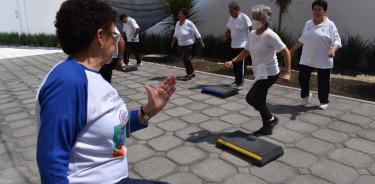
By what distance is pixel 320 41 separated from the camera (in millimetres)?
5145

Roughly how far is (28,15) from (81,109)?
1784 centimetres

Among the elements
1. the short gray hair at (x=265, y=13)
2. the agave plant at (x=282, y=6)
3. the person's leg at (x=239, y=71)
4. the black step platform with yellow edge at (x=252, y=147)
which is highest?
the agave plant at (x=282, y=6)

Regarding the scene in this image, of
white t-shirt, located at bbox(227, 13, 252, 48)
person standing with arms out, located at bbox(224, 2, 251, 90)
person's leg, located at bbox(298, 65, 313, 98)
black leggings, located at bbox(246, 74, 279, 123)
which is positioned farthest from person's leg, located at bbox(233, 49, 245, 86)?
black leggings, located at bbox(246, 74, 279, 123)

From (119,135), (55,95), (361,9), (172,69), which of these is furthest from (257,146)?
(361,9)

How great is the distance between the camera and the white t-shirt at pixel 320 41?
5.12 meters

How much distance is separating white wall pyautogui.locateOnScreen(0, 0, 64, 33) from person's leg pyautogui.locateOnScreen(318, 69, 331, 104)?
1386 cm

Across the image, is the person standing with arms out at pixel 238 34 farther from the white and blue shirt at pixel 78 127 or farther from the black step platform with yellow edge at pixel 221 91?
the white and blue shirt at pixel 78 127

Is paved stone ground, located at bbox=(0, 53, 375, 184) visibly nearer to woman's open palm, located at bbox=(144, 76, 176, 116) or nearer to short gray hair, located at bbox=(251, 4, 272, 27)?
short gray hair, located at bbox=(251, 4, 272, 27)

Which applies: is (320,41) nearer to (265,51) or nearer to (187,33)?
(265,51)

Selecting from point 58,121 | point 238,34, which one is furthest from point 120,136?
point 238,34

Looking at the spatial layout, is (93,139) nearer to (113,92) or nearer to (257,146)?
(113,92)


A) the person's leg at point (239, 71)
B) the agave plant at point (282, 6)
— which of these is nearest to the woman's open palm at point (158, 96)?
the person's leg at point (239, 71)

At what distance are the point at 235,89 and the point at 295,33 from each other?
14.0 ft

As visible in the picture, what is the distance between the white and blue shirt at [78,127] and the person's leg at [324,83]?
443cm
